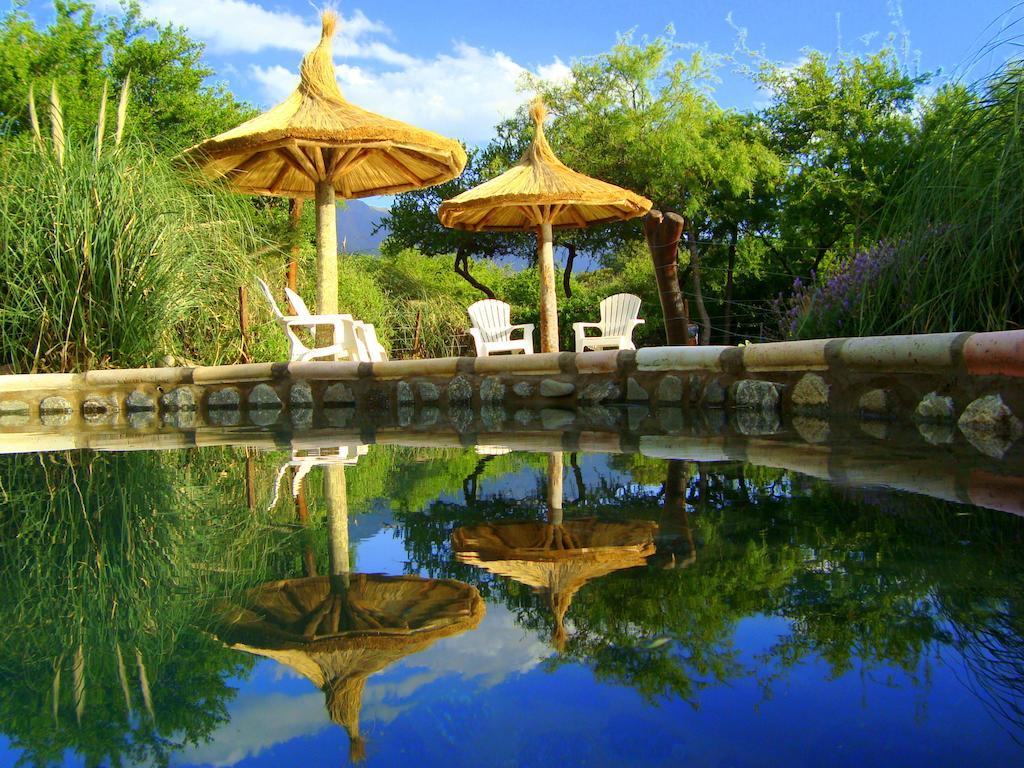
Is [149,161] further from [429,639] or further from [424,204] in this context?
[424,204]

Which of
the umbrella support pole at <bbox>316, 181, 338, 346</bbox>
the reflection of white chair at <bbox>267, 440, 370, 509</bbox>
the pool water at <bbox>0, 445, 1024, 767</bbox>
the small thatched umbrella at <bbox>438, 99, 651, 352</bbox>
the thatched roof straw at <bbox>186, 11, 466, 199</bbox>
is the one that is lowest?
the pool water at <bbox>0, 445, 1024, 767</bbox>

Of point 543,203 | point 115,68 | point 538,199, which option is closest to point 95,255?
point 538,199

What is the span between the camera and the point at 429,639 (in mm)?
1508

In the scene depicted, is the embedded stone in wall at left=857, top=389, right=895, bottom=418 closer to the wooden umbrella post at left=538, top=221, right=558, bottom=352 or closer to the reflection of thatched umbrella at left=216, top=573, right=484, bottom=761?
the reflection of thatched umbrella at left=216, top=573, right=484, bottom=761

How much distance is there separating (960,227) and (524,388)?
9.34 ft

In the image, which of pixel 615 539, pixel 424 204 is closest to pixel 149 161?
pixel 615 539

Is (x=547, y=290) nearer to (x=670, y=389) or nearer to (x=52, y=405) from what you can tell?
(x=670, y=389)

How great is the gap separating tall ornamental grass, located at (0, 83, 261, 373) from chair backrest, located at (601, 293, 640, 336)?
13.0 feet

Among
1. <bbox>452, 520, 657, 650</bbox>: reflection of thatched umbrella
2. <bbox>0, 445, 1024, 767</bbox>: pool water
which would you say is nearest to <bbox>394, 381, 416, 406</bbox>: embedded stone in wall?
<bbox>0, 445, 1024, 767</bbox>: pool water

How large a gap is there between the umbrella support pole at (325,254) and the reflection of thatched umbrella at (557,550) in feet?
21.5

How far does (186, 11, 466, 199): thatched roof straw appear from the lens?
24.8 ft

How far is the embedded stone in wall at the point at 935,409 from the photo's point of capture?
3.80 meters

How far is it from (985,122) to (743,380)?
1.74 m

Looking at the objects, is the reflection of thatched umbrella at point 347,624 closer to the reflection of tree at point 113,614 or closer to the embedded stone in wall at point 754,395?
the reflection of tree at point 113,614
